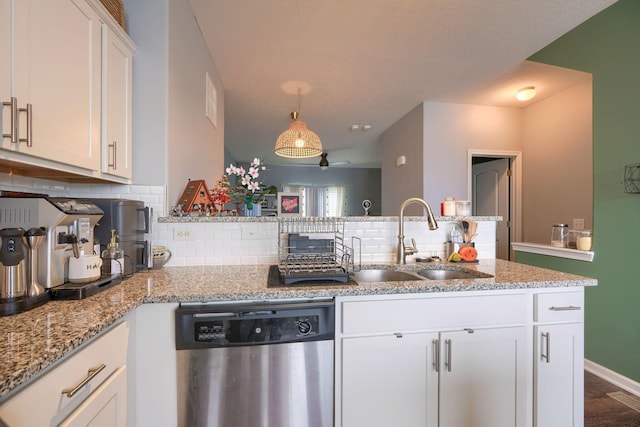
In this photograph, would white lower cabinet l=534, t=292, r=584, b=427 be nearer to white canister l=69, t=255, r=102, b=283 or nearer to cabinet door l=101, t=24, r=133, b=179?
Result: white canister l=69, t=255, r=102, b=283

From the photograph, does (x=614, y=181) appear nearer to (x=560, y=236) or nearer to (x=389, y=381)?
(x=560, y=236)

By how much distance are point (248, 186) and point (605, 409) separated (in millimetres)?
2783

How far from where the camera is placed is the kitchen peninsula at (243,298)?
850 mm

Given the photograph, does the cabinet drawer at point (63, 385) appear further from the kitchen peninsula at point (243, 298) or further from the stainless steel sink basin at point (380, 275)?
the stainless steel sink basin at point (380, 275)

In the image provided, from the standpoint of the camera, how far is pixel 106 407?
0.85 metres

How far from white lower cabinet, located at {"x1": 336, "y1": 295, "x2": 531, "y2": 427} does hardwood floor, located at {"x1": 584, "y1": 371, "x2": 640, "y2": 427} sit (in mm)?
987

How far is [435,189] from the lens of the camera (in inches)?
141

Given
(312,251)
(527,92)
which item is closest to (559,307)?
(312,251)

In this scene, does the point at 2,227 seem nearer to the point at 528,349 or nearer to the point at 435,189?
the point at 528,349

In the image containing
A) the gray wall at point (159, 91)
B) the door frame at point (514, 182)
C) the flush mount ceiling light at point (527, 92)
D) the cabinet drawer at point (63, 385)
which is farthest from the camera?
the door frame at point (514, 182)

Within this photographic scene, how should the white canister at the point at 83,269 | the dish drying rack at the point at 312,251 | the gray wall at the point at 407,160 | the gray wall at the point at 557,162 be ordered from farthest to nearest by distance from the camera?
the gray wall at the point at 407,160 → the gray wall at the point at 557,162 → the dish drying rack at the point at 312,251 → the white canister at the point at 83,269

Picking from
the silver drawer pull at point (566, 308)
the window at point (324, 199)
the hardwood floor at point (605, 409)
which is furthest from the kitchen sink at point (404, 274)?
the window at point (324, 199)

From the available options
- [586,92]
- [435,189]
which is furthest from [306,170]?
[586,92]

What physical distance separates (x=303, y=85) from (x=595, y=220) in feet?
9.67
